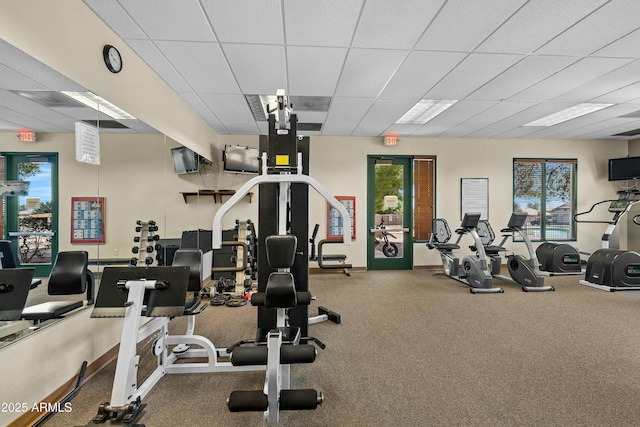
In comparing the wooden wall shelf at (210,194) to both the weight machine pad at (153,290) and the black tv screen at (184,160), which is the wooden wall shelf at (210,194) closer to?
the black tv screen at (184,160)

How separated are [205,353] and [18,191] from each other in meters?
1.80

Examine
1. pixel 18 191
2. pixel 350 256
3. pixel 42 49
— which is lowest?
pixel 350 256

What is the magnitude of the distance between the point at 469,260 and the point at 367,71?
351 cm

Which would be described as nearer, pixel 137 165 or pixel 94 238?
pixel 94 238

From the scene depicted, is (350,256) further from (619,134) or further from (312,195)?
(619,134)

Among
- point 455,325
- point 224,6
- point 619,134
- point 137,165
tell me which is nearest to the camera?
point 224,6

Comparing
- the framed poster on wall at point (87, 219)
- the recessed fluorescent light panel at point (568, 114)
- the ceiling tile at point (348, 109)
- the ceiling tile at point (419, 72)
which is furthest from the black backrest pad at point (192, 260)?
the recessed fluorescent light panel at point (568, 114)

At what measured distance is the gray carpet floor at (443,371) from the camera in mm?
1862

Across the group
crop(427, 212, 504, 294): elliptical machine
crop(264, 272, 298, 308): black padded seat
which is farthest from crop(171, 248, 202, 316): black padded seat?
crop(427, 212, 504, 294): elliptical machine

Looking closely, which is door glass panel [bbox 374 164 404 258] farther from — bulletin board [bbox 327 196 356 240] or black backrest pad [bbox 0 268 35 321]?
black backrest pad [bbox 0 268 35 321]

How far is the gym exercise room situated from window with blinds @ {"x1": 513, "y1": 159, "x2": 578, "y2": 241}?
1.32 meters

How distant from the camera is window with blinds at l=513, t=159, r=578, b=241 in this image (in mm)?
6332

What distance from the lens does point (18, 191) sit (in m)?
1.78

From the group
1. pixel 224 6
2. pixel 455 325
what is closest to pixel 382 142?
pixel 455 325
